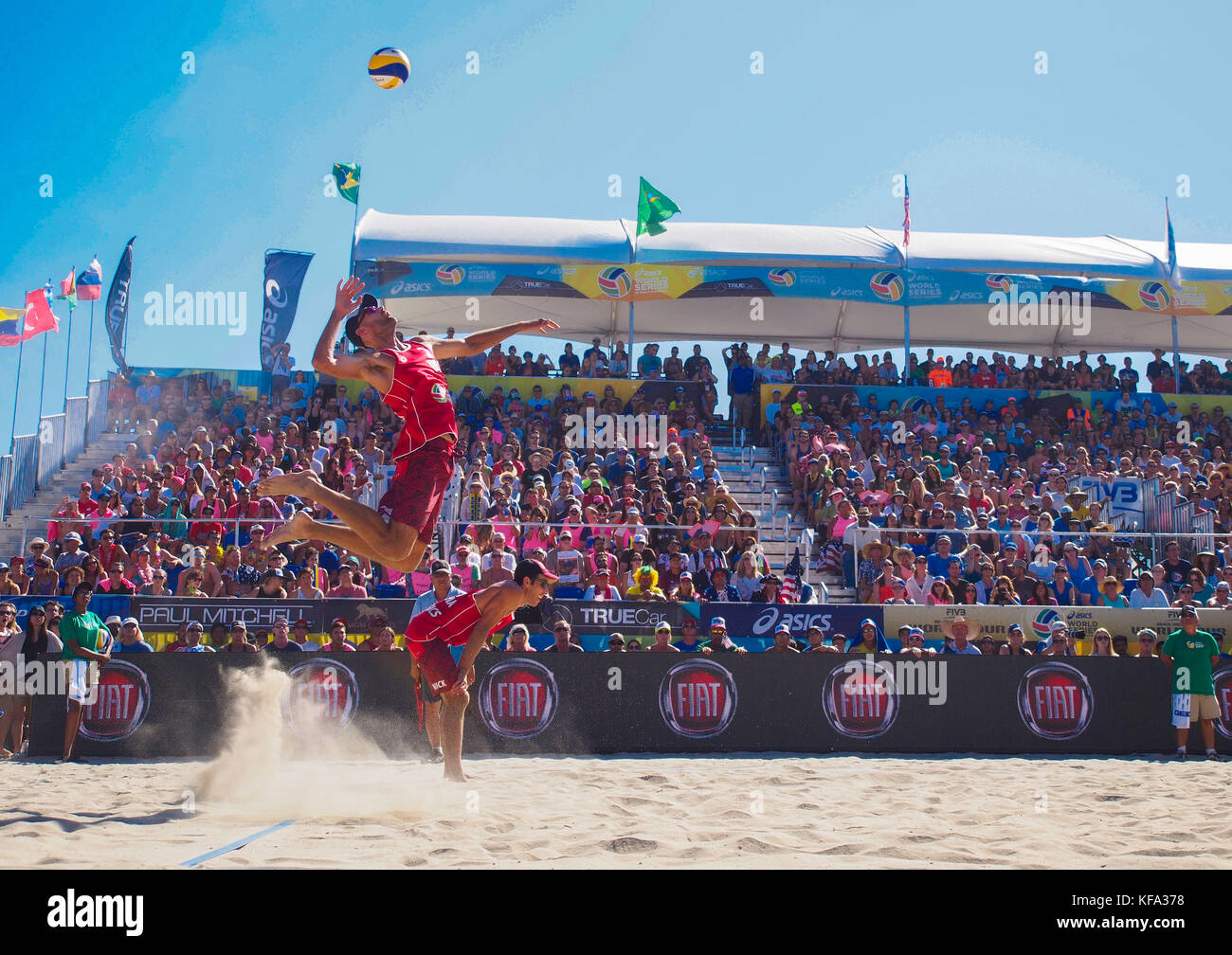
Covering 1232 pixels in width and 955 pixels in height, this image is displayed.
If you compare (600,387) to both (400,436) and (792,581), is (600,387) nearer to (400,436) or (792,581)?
(792,581)

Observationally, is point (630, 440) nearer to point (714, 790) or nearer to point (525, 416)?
point (525, 416)

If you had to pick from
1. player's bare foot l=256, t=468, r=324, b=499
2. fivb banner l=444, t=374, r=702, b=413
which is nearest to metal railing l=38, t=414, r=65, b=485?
fivb banner l=444, t=374, r=702, b=413

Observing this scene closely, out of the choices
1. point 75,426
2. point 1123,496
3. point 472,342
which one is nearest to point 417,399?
point 472,342

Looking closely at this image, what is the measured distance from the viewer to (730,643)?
12398mm

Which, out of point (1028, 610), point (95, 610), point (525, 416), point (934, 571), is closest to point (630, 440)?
point (525, 416)

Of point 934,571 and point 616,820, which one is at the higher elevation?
point 934,571

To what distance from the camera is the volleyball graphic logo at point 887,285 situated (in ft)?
73.6

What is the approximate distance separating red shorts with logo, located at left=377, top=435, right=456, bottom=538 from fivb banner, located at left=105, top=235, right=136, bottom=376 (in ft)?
53.9

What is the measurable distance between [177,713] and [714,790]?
18.6 ft

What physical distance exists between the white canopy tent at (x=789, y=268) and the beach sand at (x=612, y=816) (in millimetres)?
13774

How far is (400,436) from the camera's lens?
6.73 meters

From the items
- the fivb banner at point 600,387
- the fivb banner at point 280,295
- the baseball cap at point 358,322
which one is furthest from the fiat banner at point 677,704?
the fivb banner at point 280,295
